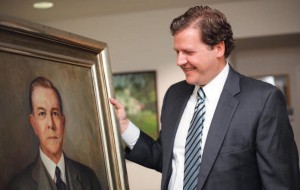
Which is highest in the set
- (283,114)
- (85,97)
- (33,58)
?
(33,58)

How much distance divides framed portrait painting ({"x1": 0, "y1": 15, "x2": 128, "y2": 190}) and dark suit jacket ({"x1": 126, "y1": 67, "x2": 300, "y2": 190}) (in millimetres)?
329

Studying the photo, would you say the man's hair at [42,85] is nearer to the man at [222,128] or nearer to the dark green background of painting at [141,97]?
the man at [222,128]

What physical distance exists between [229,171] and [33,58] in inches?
30.6

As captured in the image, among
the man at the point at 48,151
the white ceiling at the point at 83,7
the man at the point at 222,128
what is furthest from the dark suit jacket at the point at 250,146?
the white ceiling at the point at 83,7

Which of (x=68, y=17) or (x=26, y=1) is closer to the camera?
(x=26, y=1)

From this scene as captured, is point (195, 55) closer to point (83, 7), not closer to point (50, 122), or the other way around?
point (50, 122)

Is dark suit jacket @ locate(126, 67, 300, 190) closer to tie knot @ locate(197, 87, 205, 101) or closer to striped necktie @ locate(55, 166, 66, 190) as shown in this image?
tie knot @ locate(197, 87, 205, 101)

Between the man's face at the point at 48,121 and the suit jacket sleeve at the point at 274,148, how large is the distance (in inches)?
26.9

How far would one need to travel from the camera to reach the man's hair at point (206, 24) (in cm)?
163

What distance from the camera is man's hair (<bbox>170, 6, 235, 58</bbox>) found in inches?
64.2

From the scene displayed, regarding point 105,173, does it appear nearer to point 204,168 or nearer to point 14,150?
point 204,168

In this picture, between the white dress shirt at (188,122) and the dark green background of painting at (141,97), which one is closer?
the white dress shirt at (188,122)

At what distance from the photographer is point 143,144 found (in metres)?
1.86

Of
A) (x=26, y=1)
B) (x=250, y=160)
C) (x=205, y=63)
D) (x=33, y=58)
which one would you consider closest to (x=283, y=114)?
(x=250, y=160)
